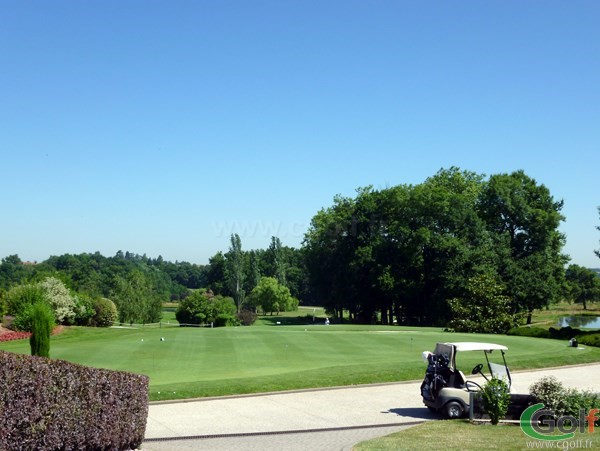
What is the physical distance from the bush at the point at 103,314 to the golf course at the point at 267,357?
20.5 meters

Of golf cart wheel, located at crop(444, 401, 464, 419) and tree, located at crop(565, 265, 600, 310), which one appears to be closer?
golf cart wheel, located at crop(444, 401, 464, 419)

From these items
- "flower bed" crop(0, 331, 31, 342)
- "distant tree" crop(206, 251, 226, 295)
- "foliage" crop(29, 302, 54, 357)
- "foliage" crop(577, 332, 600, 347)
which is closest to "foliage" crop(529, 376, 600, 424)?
"foliage" crop(29, 302, 54, 357)

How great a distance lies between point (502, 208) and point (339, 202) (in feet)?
83.6

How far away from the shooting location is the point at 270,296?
107375 millimetres

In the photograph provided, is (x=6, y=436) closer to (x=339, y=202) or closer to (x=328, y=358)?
(x=328, y=358)

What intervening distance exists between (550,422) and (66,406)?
10963mm

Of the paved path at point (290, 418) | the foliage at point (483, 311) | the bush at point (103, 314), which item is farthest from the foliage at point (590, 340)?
the bush at point (103, 314)

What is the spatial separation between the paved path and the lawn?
871mm

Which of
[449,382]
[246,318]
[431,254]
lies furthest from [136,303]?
[449,382]

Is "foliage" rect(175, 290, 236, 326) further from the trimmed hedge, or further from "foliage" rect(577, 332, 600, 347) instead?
the trimmed hedge

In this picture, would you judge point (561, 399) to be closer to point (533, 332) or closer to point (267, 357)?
point (267, 357)

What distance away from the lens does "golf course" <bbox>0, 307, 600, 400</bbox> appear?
71.8ft

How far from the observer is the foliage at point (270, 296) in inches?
4220

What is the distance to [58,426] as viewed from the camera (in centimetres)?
1114
